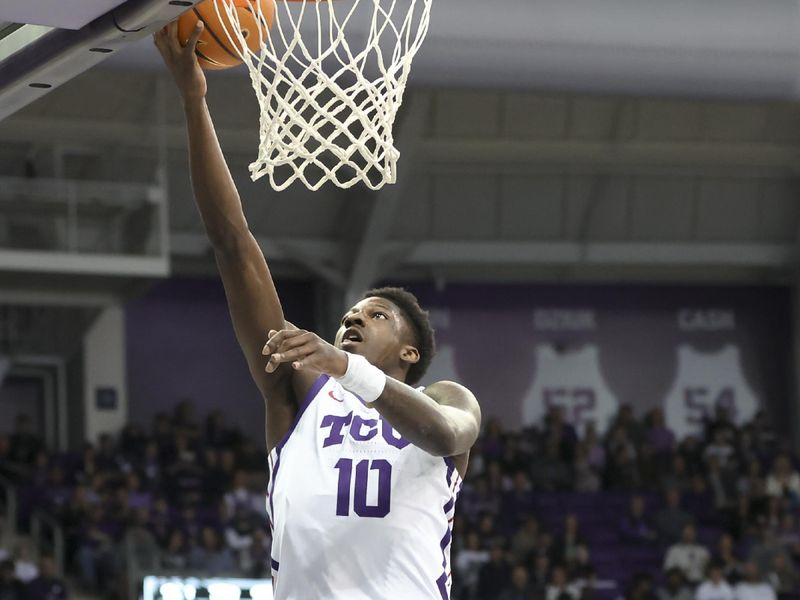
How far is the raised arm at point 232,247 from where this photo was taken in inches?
162

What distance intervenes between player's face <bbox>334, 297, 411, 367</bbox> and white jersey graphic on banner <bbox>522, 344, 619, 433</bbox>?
17.9m

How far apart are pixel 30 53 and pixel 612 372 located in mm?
19309

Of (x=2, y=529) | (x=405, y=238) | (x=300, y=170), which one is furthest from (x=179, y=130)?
(x=300, y=170)

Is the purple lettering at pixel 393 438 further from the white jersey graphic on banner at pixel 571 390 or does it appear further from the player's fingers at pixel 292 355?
the white jersey graphic on banner at pixel 571 390

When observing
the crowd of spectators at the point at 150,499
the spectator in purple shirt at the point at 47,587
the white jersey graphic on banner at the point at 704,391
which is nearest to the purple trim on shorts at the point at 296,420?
the crowd of spectators at the point at 150,499

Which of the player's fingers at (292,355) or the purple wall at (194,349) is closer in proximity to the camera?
the player's fingers at (292,355)

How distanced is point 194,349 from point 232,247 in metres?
17.7

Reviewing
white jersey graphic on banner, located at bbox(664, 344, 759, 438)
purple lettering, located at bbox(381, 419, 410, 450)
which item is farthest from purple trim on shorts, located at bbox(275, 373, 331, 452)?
white jersey graphic on banner, located at bbox(664, 344, 759, 438)

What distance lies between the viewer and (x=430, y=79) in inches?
506

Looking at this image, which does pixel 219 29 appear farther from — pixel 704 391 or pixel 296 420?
pixel 704 391

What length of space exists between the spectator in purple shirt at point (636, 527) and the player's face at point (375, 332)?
44.0 ft

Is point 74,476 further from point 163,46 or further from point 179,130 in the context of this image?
point 163,46

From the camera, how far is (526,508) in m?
17.8

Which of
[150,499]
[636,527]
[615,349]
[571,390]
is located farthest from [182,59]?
[615,349]
